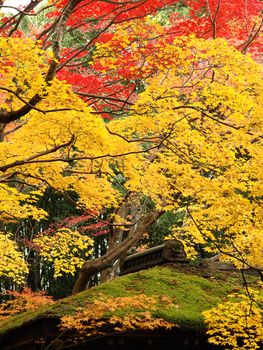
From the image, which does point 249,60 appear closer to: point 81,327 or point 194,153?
point 194,153

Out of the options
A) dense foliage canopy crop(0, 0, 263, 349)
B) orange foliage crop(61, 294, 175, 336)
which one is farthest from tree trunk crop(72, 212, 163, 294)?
orange foliage crop(61, 294, 175, 336)

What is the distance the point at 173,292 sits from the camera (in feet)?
25.7

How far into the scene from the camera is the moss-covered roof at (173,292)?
278 inches

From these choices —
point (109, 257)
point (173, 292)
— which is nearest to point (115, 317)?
point (173, 292)

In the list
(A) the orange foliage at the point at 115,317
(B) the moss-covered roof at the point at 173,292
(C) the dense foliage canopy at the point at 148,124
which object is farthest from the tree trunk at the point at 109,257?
(A) the orange foliage at the point at 115,317

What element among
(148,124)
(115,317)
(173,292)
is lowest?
(115,317)

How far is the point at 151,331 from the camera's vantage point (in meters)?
7.02

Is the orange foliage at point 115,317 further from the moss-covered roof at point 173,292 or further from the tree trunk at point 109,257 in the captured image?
the tree trunk at point 109,257

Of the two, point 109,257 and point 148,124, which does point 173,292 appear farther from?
point 109,257

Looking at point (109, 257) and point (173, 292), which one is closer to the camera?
point (173, 292)

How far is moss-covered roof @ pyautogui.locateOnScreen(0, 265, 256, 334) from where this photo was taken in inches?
278

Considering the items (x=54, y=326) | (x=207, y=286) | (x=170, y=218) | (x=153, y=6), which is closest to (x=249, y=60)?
(x=153, y=6)

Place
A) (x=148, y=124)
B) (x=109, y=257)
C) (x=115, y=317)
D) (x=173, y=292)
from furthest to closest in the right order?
(x=109, y=257), (x=173, y=292), (x=148, y=124), (x=115, y=317)

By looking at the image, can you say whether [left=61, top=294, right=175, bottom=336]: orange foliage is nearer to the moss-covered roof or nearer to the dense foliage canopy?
the moss-covered roof
